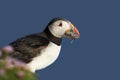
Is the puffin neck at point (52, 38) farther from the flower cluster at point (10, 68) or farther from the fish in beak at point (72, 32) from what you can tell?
the flower cluster at point (10, 68)

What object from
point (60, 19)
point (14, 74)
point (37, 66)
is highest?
point (14, 74)

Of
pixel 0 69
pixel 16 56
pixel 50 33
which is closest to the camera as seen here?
pixel 0 69

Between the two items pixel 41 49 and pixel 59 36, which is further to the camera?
pixel 59 36

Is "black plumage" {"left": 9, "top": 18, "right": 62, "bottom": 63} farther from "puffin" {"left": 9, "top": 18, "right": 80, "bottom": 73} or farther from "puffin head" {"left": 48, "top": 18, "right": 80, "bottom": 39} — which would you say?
"puffin head" {"left": 48, "top": 18, "right": 80, "bottom": 39}

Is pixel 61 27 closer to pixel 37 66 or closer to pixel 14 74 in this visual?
pixel 37 66

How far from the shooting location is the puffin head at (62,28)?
12977mm

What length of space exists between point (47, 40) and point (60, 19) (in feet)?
2.71

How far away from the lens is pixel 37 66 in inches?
477

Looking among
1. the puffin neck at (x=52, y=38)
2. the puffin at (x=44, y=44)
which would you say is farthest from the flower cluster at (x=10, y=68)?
the puffin neck at (x=52, y=38)

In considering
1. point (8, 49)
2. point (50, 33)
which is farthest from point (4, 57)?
point (50, 33)

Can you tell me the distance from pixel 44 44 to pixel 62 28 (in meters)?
0.93

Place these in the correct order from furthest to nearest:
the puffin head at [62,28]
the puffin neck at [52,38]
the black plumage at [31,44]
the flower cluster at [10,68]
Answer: the puffin head at [62,28] < the puffin neck at [52,38] < the black plumage at [31,44] < the flower cluster at [10,68]

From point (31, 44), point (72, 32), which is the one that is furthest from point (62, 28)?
point (31, 44)

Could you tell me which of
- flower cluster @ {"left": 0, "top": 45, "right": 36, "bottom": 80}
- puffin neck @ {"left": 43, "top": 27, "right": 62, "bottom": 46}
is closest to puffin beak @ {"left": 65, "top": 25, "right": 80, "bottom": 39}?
puffin neck @ {"left": 43, "top": 27, "right": 62, "bottom": 46}
